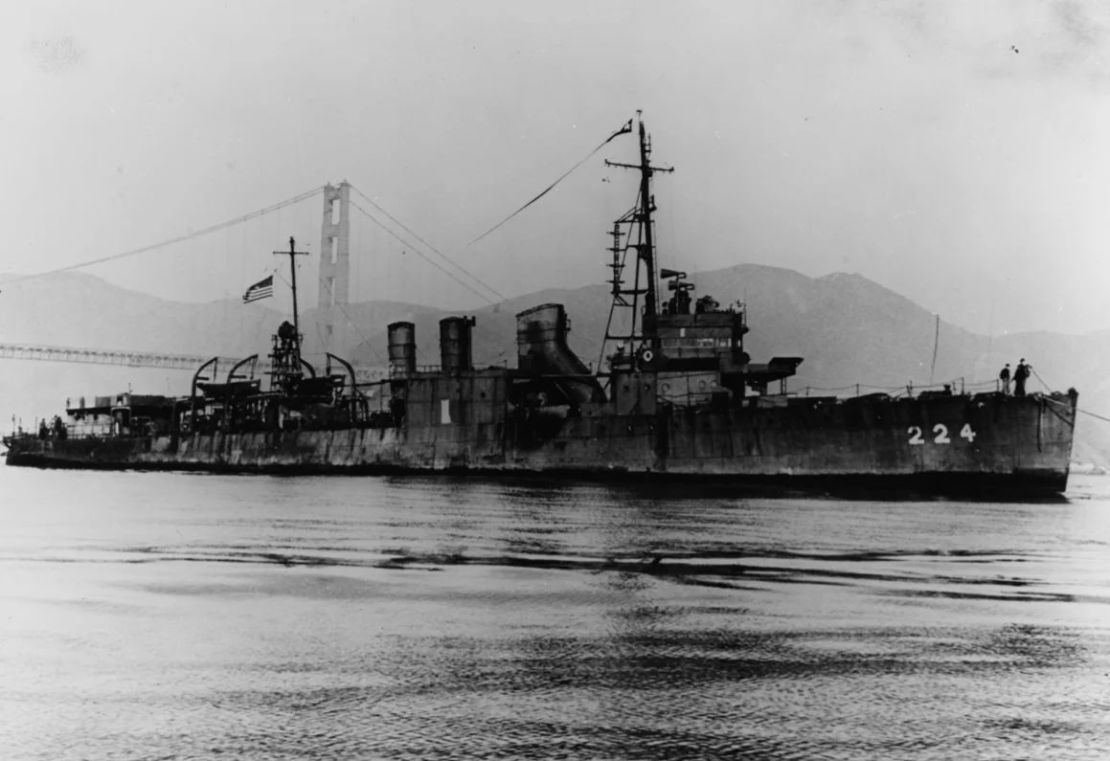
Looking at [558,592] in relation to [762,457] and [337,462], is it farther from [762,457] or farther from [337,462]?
[337,462]

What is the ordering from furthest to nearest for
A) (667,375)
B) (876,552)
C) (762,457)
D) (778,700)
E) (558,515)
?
(667,375), (762,457), (558,515), (876,552), (778,700)

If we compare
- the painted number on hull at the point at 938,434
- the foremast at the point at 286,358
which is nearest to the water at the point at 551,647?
the painted number on hull at the point at 938,434

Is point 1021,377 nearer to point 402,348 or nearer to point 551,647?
point 551,647

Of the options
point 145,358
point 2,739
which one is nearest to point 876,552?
point 2,739

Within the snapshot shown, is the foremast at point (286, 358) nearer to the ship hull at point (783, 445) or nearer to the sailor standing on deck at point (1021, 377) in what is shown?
the ship hull at point (783, 445)

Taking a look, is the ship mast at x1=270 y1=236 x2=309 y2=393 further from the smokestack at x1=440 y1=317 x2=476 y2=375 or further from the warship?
the smokestack at x1=440 y1=317 x2=476 y2=375

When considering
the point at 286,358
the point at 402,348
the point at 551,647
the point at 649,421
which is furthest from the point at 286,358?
the point at 551,647
